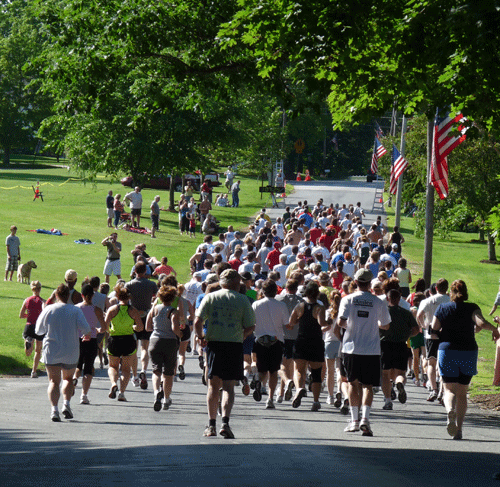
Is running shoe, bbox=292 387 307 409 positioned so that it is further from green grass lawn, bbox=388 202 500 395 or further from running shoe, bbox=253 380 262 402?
green grass lawn, bbox=388 202 500 395

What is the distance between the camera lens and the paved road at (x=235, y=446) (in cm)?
704

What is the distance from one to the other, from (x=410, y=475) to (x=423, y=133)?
36.5 metres

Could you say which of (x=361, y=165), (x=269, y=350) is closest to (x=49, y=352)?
(x=269, y=350)

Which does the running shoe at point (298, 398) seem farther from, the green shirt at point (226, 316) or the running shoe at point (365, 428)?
the green shirt at point (226, 316)

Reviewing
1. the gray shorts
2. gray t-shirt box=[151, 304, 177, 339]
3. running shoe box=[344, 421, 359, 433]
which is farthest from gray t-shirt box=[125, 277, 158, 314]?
running shoe box=[344, 421, 359, 433]

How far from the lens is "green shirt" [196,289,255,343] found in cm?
973

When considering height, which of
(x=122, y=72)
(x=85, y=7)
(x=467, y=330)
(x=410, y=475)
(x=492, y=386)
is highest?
(x=85, y=7)

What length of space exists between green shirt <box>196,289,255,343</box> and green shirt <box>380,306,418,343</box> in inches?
114

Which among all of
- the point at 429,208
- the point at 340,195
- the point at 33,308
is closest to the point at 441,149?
the point at 429,208

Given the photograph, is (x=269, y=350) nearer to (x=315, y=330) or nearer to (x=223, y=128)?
(x=315, y=330)

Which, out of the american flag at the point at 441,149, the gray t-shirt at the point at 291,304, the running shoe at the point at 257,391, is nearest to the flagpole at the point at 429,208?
the american flag at the point at 441,149

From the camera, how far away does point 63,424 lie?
1063 centimetres

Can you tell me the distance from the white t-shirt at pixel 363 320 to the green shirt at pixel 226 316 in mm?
1248

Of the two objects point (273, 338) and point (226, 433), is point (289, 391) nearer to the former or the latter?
point (273, 338)
